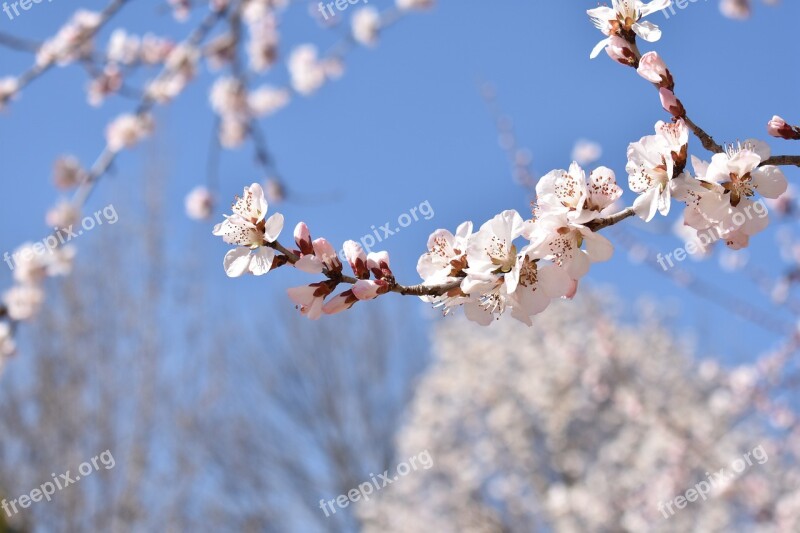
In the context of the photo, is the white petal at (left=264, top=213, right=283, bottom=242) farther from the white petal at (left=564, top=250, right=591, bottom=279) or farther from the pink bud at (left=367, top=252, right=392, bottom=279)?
the white petal at (left=564, top=250, right=591, bottom=279)

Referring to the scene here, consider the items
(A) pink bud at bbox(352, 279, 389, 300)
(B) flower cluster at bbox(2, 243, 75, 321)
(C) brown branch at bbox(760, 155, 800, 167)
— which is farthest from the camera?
(B) flower cluster at bbox(2, 243, 75, 321)

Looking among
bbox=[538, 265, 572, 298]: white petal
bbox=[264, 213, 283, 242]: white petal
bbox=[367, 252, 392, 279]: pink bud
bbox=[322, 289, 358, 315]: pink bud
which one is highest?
bbox=[264, 213, 283, 242]: white petal

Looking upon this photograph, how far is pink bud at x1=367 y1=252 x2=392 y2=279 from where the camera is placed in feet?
3.01

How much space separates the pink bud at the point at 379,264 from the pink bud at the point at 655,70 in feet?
1.31

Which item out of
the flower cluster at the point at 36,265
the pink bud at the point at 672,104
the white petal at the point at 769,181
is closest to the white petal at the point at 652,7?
the pink bud at the point at 672,104

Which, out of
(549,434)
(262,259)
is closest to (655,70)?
(262,259)

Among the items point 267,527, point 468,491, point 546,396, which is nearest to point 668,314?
point 546,396

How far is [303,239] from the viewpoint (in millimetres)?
925

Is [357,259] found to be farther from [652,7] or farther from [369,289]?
[652,7]

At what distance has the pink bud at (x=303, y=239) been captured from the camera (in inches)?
36.4

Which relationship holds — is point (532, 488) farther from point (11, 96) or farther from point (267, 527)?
point (11, 96)

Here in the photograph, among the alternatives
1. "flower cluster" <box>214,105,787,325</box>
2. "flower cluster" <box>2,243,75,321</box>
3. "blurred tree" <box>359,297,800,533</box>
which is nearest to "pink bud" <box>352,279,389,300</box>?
"flower cluster" <box>214,105,787,325</box>

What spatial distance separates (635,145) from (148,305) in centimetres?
786

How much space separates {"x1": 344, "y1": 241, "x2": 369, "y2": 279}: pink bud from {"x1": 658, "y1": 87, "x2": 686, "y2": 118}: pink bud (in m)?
0.42
